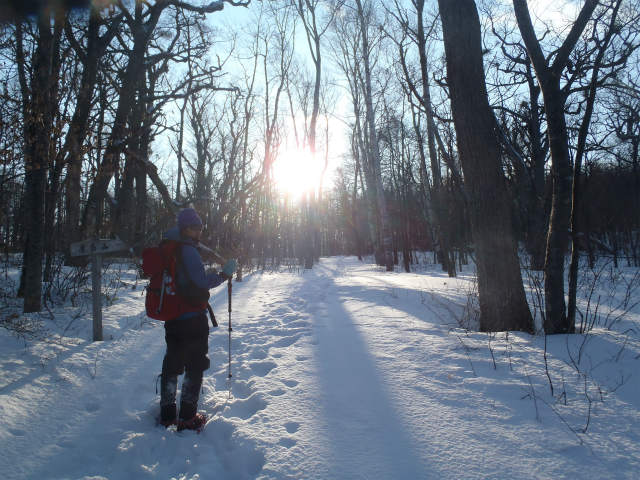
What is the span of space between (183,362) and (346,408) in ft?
4.32

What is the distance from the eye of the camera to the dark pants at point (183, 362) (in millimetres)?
2629

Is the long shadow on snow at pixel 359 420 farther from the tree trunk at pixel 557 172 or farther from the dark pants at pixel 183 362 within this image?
the tree trunk at pixel 557 172

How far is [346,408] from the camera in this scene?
254cm

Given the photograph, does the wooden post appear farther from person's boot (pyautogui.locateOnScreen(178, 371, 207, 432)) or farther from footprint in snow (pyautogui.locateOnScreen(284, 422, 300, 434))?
footprint in snow (pyautogui.locateOnScreen(284, 422, 300, 434))

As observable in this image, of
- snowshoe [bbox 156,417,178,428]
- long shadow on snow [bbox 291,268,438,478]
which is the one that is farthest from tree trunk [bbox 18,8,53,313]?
long shadow on snow [bbox 291,268,438,478]

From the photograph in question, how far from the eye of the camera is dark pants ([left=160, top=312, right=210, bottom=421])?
263cm

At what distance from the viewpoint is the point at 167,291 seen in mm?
2539

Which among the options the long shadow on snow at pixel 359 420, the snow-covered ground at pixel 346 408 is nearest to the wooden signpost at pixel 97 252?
the snow-covered ground at pixel 346 408

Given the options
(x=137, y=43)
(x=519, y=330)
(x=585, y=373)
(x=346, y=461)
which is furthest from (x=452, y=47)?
(x=137, y=43)

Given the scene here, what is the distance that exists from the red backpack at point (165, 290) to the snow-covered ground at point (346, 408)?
884 millimetres

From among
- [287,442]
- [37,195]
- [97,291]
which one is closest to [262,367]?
[287,442]

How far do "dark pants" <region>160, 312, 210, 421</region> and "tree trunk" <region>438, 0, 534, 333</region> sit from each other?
11.3 ft

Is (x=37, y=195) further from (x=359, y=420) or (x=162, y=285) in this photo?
(x=359, y=420)

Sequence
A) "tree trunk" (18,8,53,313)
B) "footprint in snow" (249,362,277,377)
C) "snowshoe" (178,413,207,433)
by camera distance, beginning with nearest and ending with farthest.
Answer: "snowshoe" (178,413,207,433) → "footprint in snow" (249,362,277,377) → "tree trunk" (18,8,53,313)
